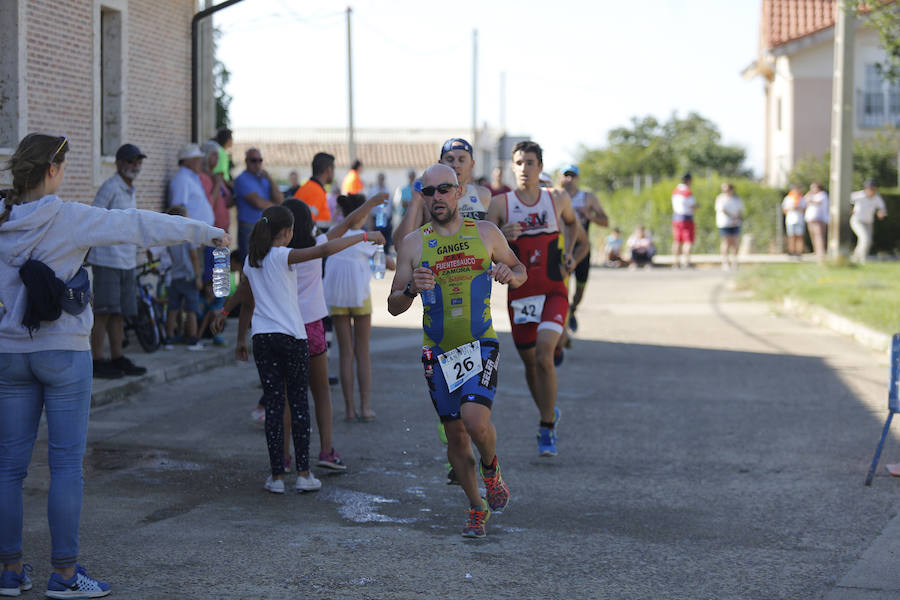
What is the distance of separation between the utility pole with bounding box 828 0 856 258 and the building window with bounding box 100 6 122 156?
1434cm

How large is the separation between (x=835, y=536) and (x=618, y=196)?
38151 mm

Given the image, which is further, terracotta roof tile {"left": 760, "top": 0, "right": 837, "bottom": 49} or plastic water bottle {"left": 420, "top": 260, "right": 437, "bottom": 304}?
terracotta roof tile {"left": 760, "top": 0, "right": 837, "bottom": 49}

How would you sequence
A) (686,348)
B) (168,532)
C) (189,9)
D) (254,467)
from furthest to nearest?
(189,9) → (686,348) → (254,467) → (168,532)

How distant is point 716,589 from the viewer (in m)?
5.63

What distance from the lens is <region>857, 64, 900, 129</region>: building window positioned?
4019cm

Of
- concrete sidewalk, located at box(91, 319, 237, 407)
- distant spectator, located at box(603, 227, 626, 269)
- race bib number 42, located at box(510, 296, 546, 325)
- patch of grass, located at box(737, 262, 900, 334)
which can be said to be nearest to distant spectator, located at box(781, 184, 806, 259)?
patch of grass, located at box(737, 262, 900, 334)

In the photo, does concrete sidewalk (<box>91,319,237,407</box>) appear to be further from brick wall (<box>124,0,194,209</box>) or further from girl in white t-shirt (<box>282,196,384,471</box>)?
girl in white t-shirt (<box>282,196,384,471</box>)

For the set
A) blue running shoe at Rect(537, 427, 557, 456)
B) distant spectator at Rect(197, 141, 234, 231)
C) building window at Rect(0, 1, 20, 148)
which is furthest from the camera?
distant spectator at Rect(197, 141, 234, 231)

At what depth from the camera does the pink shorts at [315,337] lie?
8.30 m

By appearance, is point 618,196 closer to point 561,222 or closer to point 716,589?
point 561,222

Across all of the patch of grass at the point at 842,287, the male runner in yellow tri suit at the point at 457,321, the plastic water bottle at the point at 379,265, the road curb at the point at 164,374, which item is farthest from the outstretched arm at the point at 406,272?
the patch of grass at the point at 842,287

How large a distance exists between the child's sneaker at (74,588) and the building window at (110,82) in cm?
1034

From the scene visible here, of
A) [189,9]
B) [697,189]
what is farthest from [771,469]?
[697,189]

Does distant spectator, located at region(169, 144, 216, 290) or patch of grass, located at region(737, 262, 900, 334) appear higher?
distant spectator, located at region(169, 144, 216, 290)
